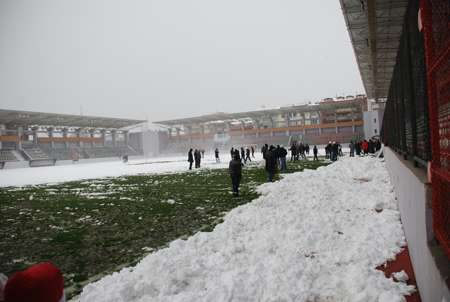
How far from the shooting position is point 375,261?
3.95m

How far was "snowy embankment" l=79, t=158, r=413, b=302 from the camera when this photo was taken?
337 cm

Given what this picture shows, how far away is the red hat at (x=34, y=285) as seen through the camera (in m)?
1.29

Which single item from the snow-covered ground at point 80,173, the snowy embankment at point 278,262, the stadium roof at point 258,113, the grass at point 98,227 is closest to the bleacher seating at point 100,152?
the stadium roof at point 258,113

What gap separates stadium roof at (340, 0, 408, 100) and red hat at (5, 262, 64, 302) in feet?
59.7

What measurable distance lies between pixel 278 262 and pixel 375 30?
68.4 feet

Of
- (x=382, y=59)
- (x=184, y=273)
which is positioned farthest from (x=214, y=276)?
(x=382, y=59)

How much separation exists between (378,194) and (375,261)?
4627 millimetres

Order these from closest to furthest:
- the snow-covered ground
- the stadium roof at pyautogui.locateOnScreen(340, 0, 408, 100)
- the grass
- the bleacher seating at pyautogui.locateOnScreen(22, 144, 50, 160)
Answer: the grass → the stadium roof at pyautogui.locateOnScreen(340, 0, 408, 100) → the snow-covered ground → the bleacher seating at pyautogui.locateOnScreen(22, 144, 50, 160)

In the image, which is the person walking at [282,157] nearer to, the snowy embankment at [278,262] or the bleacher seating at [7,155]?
the snowy embankment at [278,262]

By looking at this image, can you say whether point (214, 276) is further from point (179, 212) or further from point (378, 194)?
point (378, 194)

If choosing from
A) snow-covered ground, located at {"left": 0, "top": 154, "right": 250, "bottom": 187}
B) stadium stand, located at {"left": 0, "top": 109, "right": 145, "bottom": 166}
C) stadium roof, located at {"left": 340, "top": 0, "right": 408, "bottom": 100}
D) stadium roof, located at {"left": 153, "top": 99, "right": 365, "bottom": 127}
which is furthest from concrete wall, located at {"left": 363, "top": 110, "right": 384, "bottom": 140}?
stadium stand, located at {"left": 0, "top": 109, "right": 145, "bottom": 166}

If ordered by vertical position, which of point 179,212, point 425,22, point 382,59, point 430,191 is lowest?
point 179,212

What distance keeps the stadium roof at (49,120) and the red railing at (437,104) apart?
62.5m

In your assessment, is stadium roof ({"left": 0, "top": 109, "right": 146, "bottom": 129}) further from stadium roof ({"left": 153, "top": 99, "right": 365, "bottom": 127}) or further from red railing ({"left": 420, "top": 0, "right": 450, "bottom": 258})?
red railing ({"left": 420, "top": 0, "right": 450, "bottom": 258})
